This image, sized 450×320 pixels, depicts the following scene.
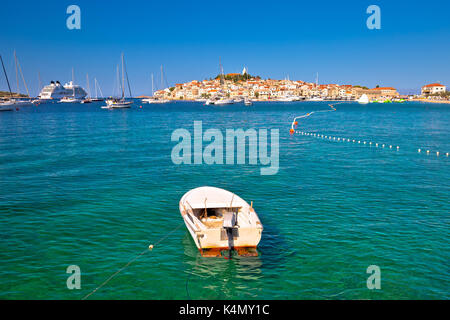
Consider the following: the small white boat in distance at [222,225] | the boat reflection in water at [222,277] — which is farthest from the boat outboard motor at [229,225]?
the boat reflection in water at [222,277]

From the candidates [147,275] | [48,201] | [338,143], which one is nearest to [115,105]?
[338,143]

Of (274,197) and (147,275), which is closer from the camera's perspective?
(147,275)

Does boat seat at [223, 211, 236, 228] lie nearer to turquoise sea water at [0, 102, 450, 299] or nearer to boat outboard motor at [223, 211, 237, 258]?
boat outboard motor at [223, 211, 237, 258]

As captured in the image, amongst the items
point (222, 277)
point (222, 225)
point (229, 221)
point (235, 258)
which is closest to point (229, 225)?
point (229, 221)

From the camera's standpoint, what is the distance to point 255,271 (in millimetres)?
13578

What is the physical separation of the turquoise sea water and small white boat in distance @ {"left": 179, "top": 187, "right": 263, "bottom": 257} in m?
0.69

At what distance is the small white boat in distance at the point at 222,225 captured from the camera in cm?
1387

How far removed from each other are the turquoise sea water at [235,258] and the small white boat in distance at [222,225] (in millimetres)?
686

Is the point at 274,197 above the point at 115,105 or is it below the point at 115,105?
below

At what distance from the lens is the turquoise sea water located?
41.9ft
